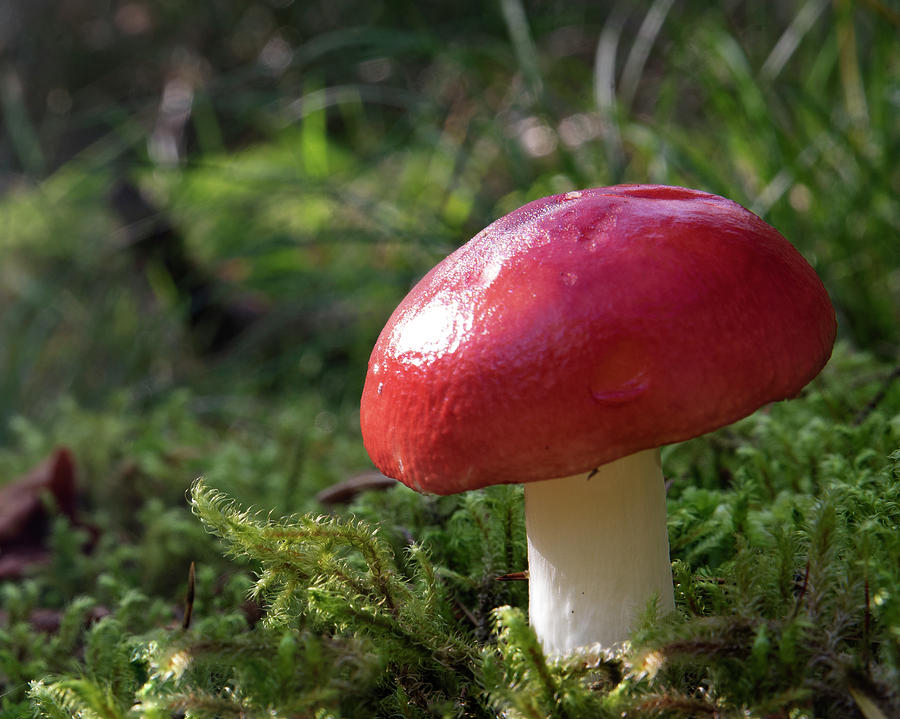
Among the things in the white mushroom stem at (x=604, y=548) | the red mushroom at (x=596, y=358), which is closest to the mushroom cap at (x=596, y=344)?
the red mushroom at (x=596, y=358)

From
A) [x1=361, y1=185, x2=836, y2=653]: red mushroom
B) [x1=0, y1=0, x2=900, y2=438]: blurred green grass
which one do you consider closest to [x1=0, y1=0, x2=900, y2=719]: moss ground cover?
[x1=0, y1=0, x2=900, y2=438]: blurred green grass

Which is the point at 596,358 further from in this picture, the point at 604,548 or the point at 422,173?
the point at 422,173

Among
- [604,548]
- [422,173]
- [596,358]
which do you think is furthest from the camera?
[422,173]

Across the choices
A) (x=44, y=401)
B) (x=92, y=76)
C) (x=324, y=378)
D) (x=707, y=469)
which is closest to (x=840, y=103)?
(x=707, y=469)

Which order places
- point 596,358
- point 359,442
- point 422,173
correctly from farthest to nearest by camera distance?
point 422,173, point 359,442, point 596,358

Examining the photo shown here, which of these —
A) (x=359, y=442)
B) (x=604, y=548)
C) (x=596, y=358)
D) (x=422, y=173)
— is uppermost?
(x=596, y=358)

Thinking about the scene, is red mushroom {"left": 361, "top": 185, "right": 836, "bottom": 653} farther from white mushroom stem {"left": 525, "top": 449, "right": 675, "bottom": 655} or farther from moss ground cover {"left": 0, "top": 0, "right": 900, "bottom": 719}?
moss ground cover {"left": 0, "top": 0, "right": 900, "bottom": 719}

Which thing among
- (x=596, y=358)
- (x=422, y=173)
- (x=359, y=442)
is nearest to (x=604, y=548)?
(x=596, y=358)

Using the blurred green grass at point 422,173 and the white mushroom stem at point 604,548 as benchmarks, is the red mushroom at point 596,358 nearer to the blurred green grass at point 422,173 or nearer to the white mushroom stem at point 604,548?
the white mushroom stem at point 604,548
